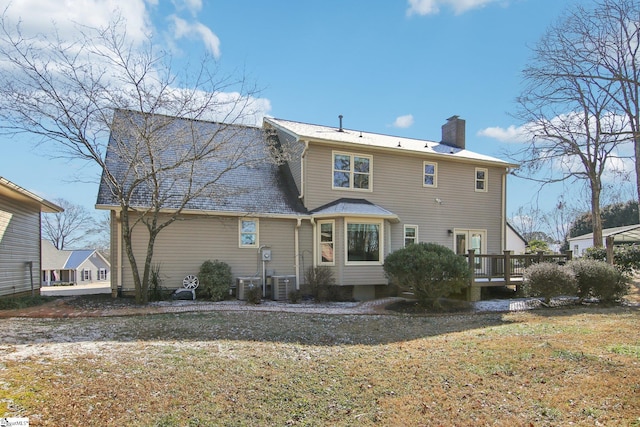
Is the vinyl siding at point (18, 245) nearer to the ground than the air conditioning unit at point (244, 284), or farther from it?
farther from it

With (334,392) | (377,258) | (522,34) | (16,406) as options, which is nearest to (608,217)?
(522,34)

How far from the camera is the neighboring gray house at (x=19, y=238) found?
1136 centimetres

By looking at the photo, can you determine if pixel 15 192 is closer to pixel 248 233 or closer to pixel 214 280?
pixel 214 280

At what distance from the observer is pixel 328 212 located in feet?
45.2

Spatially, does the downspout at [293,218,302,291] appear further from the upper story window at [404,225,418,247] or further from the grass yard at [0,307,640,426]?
the grass yard at [0,307,640,426]

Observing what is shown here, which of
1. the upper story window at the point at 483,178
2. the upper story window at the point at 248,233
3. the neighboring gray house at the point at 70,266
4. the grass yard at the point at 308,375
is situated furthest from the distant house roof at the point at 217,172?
the neighboring gray house at the point at 70,266

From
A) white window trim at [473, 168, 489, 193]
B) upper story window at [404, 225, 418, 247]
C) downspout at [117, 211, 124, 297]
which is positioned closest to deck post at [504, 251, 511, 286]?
upper story window at [404, 225, 418, 247]

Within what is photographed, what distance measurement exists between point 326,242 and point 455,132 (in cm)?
941

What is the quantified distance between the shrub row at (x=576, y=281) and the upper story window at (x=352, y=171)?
6149 millimetres

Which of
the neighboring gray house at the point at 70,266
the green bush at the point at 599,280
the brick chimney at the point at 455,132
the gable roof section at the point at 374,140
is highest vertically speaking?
Result: the brick chimney at the point at 455,132

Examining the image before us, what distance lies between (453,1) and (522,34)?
3.88 m

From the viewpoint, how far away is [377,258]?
14.1 metres

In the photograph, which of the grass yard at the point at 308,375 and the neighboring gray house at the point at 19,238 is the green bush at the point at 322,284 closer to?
the grass yard at the point at 308,375

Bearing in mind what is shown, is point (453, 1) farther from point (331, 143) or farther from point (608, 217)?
point (608, 217)
